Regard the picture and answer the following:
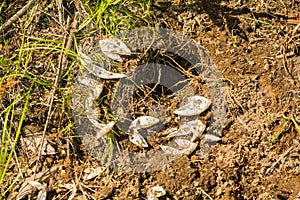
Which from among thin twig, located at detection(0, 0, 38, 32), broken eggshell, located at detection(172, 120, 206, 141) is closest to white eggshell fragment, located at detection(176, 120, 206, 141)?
broken eggshell, located at detection(172, 120, 206, 141)

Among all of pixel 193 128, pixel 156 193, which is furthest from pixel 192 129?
pixel 156 193

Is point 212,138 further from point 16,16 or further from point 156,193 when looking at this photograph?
point 16,16

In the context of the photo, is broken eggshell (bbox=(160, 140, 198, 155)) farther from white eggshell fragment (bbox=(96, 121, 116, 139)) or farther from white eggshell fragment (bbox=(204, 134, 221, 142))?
white eggshell fragment (bbox=(96, 121, 116, 139))

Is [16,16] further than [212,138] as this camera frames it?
Yes

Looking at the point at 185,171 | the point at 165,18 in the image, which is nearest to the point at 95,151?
the point at 185,171

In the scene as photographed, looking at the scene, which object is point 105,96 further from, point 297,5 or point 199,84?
point 297,5
